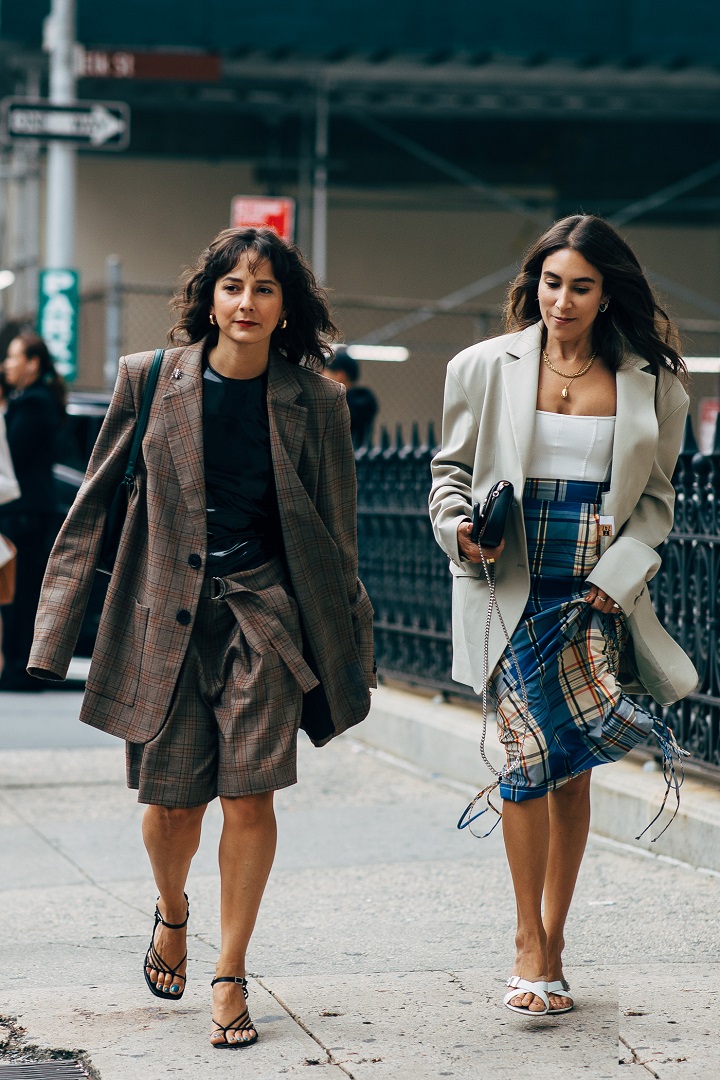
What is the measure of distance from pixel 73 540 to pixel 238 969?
1.08 meters

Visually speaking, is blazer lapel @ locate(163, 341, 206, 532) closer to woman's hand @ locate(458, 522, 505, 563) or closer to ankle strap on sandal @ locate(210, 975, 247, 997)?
woman's hand @ locate(458, 522, 505, 563)

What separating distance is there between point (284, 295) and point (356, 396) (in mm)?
4824

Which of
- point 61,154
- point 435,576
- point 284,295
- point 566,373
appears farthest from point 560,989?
point 61,154

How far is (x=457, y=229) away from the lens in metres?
23.7

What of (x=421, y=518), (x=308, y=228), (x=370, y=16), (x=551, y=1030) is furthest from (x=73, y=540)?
(x=308, y=228)

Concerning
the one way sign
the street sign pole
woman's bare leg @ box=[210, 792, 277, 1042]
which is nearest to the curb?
woman's bare leg @ box=[210, 792, 277, 1042]

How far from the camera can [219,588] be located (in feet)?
11.8

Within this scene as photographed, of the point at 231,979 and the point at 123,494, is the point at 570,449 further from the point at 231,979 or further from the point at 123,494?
the point at 231,979

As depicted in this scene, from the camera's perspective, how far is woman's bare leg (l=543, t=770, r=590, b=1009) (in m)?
3.78

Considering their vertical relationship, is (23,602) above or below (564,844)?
below

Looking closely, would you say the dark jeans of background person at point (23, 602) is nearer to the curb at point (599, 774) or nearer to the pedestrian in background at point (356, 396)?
the pedestrian in background at point (356, 396)

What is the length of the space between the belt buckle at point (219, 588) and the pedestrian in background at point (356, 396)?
435 centimetres

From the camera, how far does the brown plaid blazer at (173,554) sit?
141 inches

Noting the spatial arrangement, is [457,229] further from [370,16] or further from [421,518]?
[421,518]
